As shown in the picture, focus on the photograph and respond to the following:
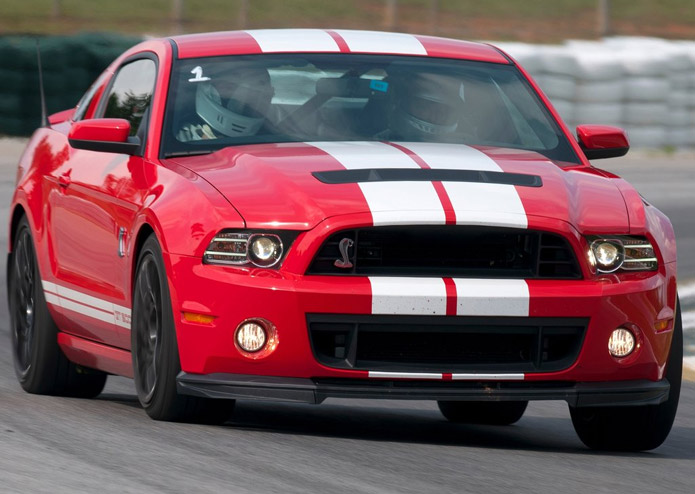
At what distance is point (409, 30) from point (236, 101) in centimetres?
2801

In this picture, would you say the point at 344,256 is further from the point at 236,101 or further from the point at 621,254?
the point at 236,101

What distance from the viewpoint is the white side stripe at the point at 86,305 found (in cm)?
625

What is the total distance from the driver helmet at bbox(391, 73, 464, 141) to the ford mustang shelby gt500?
14mm

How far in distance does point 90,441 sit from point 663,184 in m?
16.7

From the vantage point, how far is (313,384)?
5.42 metres

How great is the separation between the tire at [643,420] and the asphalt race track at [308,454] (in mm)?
40

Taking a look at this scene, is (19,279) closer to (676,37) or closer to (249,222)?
(249,222)

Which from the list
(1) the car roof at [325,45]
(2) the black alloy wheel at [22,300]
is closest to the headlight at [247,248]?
(1) the car roof at [325,45]

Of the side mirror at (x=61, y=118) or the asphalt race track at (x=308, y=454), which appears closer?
the asphalt race track at (x=308, y=454)

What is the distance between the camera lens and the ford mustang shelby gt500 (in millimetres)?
5406

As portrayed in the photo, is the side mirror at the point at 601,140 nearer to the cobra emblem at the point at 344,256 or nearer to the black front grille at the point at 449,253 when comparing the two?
the black front grille at the point at 449,253

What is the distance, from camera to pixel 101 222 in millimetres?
6426

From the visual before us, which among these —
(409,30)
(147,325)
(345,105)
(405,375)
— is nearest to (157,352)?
(147,325)

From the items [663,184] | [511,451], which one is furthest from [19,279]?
[663,184]
